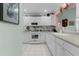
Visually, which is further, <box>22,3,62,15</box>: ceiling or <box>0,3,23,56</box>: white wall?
<box>22,3,62,15</box>: ceiling

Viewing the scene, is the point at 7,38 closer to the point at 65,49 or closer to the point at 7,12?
the point at 7,12

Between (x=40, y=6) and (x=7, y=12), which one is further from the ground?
(x=40, y=6)

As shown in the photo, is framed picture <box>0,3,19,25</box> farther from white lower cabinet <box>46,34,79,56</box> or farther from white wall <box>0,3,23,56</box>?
white lower cabinet <box>46,34,79,56</box>

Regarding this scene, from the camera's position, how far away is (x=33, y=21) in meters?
13.0

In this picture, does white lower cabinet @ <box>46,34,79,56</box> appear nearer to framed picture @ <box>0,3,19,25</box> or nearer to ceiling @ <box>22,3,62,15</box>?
framed picture @ <box>0,3,19,25</box>

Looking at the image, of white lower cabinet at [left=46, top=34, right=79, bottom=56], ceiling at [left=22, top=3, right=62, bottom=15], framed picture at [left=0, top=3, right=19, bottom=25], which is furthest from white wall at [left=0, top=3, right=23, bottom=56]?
ceiling at [left=22, top=3, right=62, bottom=15]

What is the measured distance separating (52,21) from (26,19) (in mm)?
2418

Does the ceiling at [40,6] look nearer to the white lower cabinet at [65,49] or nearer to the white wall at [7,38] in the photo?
the white lower cabinet at [65,49]

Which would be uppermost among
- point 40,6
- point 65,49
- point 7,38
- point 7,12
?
point 40,6

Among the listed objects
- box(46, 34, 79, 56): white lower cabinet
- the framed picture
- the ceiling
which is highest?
the ceiling

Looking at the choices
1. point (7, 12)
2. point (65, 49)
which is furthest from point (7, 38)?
point (65, 49)

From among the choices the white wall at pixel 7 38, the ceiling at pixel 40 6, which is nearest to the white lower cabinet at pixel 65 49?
the white wall at pixel 7 38

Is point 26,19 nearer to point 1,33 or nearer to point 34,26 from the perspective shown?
point 34,26

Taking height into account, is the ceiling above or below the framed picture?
above
